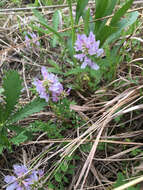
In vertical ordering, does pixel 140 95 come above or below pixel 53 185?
above

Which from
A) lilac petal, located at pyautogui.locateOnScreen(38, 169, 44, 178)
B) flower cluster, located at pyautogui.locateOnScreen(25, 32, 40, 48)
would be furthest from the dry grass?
flower cluster, located at pyautogui.locateOnScreen(25, 32, 40, 48)

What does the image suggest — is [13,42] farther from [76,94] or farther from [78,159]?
[78,159]

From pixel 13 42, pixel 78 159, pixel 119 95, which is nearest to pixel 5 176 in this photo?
pixel 78 159

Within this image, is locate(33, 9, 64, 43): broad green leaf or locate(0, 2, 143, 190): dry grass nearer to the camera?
locate(0, 2, 143, 190): dry grass

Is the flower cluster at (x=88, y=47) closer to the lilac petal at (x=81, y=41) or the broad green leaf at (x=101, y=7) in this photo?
the lilac petal at (x=81, y=41)

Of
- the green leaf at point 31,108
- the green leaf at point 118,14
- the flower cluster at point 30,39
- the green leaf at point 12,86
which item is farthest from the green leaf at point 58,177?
the flower cluster at point 30,39

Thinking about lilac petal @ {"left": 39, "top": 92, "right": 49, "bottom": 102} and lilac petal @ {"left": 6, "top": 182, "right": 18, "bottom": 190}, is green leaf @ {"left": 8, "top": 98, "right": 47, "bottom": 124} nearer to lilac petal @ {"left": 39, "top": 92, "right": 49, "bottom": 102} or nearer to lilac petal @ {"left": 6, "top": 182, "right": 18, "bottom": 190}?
lilac petal @ {"left": 39, "top": 92, "right": 49, "bottom": 102}

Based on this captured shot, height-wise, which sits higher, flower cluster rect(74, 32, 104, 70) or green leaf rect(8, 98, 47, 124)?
flower cluster rect(74, 32, 104, 70)

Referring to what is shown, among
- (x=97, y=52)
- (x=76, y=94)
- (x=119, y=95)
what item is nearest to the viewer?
(x=119, y=95)

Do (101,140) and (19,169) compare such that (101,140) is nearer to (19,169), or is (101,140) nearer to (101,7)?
(19,169)
